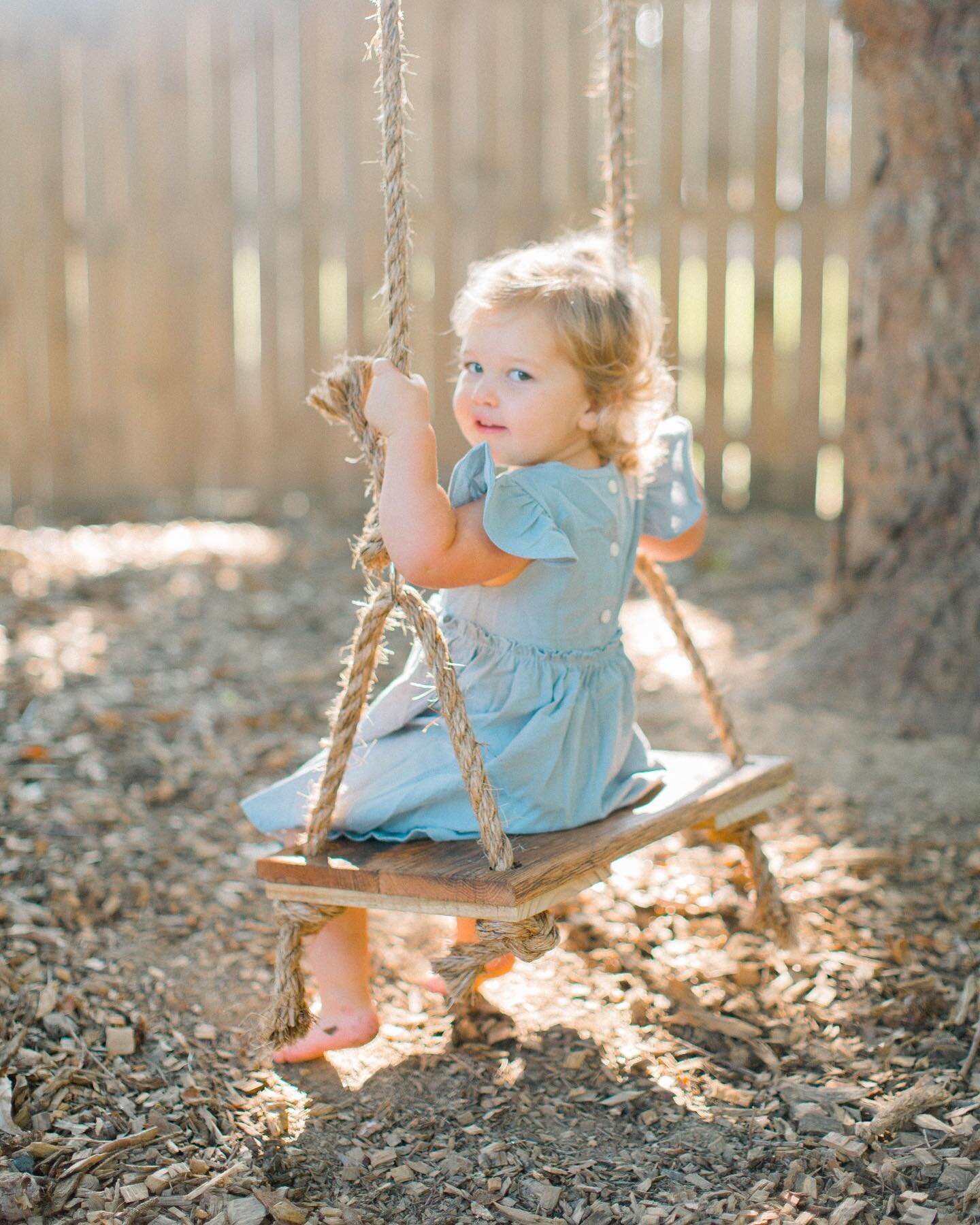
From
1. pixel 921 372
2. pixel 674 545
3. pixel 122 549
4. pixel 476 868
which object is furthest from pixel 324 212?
pixel 476 868

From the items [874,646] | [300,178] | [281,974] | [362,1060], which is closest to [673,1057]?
[362,1060]

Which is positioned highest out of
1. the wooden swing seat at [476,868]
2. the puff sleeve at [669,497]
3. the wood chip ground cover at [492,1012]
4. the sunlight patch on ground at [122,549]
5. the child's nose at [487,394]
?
the child's nose at [487,394]

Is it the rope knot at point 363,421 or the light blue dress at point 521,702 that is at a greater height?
the rope knot at point 363,421

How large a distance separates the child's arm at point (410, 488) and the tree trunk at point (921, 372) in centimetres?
198

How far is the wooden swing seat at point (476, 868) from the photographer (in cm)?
192

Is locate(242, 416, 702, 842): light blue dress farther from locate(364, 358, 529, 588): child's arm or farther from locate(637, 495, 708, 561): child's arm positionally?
locate(637, 495, 708, 561): child's arm

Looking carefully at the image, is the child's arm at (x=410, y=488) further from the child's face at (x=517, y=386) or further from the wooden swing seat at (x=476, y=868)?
the wooden swing seat at (x=476, y=868)

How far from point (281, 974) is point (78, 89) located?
5831 millimetres

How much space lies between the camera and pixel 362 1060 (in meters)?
2.30

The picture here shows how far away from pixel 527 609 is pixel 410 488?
1.19 feet

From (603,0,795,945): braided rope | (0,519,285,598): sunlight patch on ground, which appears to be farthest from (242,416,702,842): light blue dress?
(0,519,285,598): sunlight patch on ground

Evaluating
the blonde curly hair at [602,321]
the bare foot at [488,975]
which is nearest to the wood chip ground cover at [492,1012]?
the bare foot at [488,975]

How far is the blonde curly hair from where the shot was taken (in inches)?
86.7

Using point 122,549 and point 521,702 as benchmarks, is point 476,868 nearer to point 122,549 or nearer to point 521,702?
point 521,702
